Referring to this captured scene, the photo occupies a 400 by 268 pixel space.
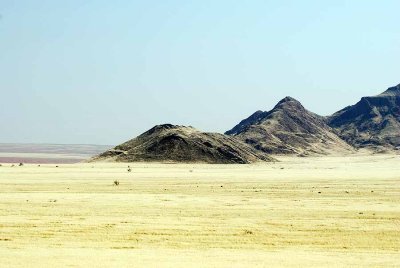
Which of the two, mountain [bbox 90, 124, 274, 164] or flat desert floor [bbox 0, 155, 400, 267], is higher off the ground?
mountain [bbox 90, 124, 274, 164]

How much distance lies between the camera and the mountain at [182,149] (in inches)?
4850

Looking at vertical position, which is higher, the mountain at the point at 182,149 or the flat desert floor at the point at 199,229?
the mountain at the point at 182,149

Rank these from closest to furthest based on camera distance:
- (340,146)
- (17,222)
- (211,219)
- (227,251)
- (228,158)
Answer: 1. (227,251)
2. (17,222)
3. (211,219)
4. (228,158)
5. (340,146)

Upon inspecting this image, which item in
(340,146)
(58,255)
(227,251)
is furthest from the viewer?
(340,146)

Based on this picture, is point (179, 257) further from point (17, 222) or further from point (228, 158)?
point (228, 158)

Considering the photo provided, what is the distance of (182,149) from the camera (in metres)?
126

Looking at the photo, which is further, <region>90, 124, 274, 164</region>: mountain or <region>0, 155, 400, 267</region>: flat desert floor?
<region>90, 124, 274, 164</region>: mountain

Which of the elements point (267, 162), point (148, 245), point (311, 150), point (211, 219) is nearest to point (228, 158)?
point (267, 162)

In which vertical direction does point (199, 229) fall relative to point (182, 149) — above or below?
below

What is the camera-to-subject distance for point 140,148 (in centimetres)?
13038

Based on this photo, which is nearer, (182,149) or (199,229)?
(199,229)

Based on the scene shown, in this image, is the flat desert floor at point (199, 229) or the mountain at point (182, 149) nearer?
the flat desert floor at point (199, 229)

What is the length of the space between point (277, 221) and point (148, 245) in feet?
29.6

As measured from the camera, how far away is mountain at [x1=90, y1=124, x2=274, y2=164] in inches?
4850
